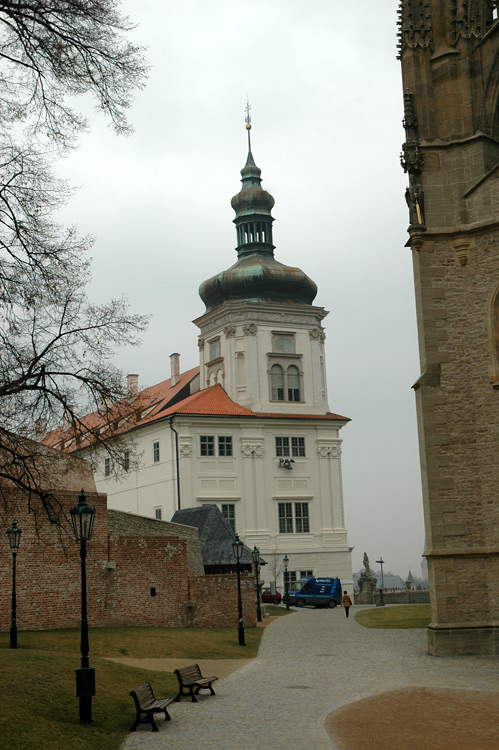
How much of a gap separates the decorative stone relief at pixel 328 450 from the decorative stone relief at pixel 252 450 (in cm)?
461

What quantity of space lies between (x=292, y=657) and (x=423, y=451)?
265 inches

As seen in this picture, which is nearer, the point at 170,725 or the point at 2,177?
the point at 2,177

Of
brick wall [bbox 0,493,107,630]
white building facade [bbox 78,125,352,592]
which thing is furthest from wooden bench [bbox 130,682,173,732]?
white building facade [bbox 78,125,352,592]

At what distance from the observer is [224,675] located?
2227 centimetres

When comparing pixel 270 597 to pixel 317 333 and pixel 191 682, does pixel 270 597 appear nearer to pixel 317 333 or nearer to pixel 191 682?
pixel 317 333

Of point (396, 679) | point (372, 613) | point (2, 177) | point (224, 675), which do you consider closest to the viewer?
point (2, 177)

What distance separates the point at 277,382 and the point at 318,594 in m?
17.2

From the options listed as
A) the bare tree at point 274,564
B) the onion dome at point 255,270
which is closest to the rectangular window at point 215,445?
the bare tree at point 274,564

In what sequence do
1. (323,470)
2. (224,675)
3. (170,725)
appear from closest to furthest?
(170,725)
(224,675)
(323,470)

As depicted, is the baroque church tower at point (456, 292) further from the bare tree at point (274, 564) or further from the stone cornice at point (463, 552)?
the bare tree at point (274, 564)

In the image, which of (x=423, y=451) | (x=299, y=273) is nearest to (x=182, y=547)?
(x=423, y=451)

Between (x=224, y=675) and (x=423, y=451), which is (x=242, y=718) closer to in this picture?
(x=224, y=675)

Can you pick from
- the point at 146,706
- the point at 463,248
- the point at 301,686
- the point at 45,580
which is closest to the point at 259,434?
the point at 45,580

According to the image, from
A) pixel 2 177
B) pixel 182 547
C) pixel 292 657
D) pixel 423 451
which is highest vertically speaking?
pixel 2 177
